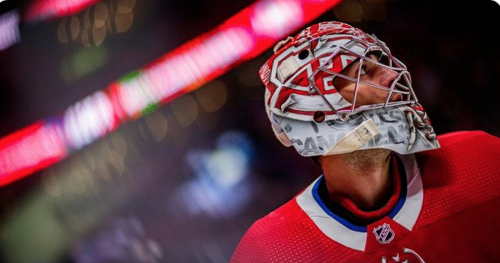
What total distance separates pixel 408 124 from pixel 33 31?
1.14 metres

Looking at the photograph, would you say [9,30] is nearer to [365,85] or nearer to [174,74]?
[174,74]

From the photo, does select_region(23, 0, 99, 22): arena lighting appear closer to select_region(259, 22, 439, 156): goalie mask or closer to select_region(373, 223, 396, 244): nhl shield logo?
select_region(259, 22, 439, 156): goalie mask

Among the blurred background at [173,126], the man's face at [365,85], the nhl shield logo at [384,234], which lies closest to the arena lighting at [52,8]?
the blurred background at [173,126]

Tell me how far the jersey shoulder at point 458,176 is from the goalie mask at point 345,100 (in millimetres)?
99

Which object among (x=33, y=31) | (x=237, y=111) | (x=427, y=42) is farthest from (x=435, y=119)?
(x=33, y=31)

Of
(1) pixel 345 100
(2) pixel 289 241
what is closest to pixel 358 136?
(1) pixel 345 100

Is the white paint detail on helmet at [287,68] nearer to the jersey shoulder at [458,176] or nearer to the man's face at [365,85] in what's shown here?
the man's face at [365,85]

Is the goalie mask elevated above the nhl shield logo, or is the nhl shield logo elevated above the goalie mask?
the goalie mask

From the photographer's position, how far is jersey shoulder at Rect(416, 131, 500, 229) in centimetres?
129

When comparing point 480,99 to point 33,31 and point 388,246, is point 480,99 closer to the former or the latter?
point 388,246

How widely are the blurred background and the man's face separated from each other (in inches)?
11.3

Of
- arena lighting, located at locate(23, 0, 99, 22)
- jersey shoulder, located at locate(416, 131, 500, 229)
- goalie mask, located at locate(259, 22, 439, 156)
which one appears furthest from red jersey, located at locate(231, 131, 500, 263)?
arena lighting, located at locate(23, 0, 99, 22)

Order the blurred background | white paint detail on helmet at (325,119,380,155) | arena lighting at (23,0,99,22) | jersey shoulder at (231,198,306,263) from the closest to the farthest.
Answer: white paint detail on helmet at (325,119,380,155)
jersey shoulder at (231,198,306,263)
the blurred background
arena lighting at (23,0,99,22)

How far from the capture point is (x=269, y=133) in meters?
1.53
